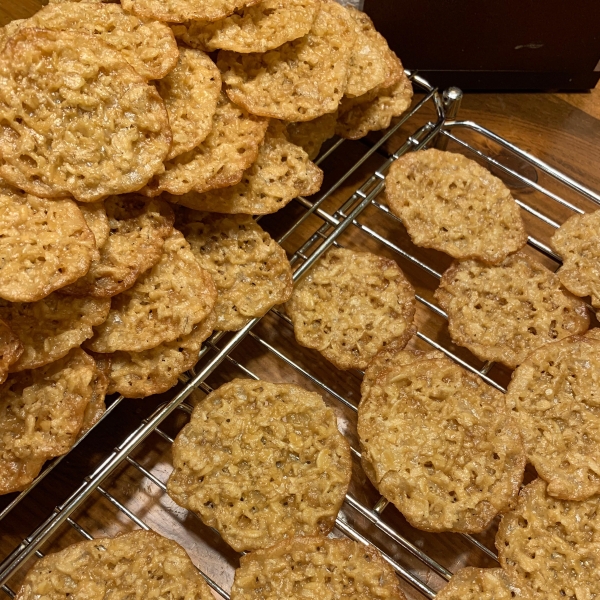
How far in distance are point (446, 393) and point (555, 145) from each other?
2.98 ft

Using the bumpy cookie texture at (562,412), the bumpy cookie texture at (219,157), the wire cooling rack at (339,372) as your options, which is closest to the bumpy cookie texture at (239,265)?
the wire cooling rack at (339,372)

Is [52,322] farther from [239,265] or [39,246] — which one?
[239,265]

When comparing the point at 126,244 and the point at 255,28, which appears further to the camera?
the point at 255,28

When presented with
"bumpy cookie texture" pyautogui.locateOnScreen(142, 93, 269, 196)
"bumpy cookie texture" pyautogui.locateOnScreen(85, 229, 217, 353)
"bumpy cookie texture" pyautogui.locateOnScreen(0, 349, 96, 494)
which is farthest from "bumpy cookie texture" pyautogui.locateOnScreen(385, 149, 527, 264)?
"bumpy cookie texture" pyautogui.locateOnScreen(0, 349, 96, 494)

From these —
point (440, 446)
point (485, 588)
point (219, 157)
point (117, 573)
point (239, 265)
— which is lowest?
point (117, 573)

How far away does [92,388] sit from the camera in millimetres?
1229

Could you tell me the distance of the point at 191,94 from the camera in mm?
1322

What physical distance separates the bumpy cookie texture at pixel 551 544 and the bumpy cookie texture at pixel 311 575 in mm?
236

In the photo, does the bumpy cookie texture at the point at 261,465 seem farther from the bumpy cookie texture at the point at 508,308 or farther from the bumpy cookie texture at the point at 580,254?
the bumpy cookie texture at the point at 580,254

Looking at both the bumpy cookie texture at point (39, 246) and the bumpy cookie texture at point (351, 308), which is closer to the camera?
the bumpy cookie texture at point (39, 246)

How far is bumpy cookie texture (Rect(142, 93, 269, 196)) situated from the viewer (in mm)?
1279

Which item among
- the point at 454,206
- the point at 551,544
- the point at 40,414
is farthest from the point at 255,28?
the point at 551,544

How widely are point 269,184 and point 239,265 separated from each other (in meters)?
0.18

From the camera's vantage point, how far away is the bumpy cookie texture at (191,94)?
130cm
